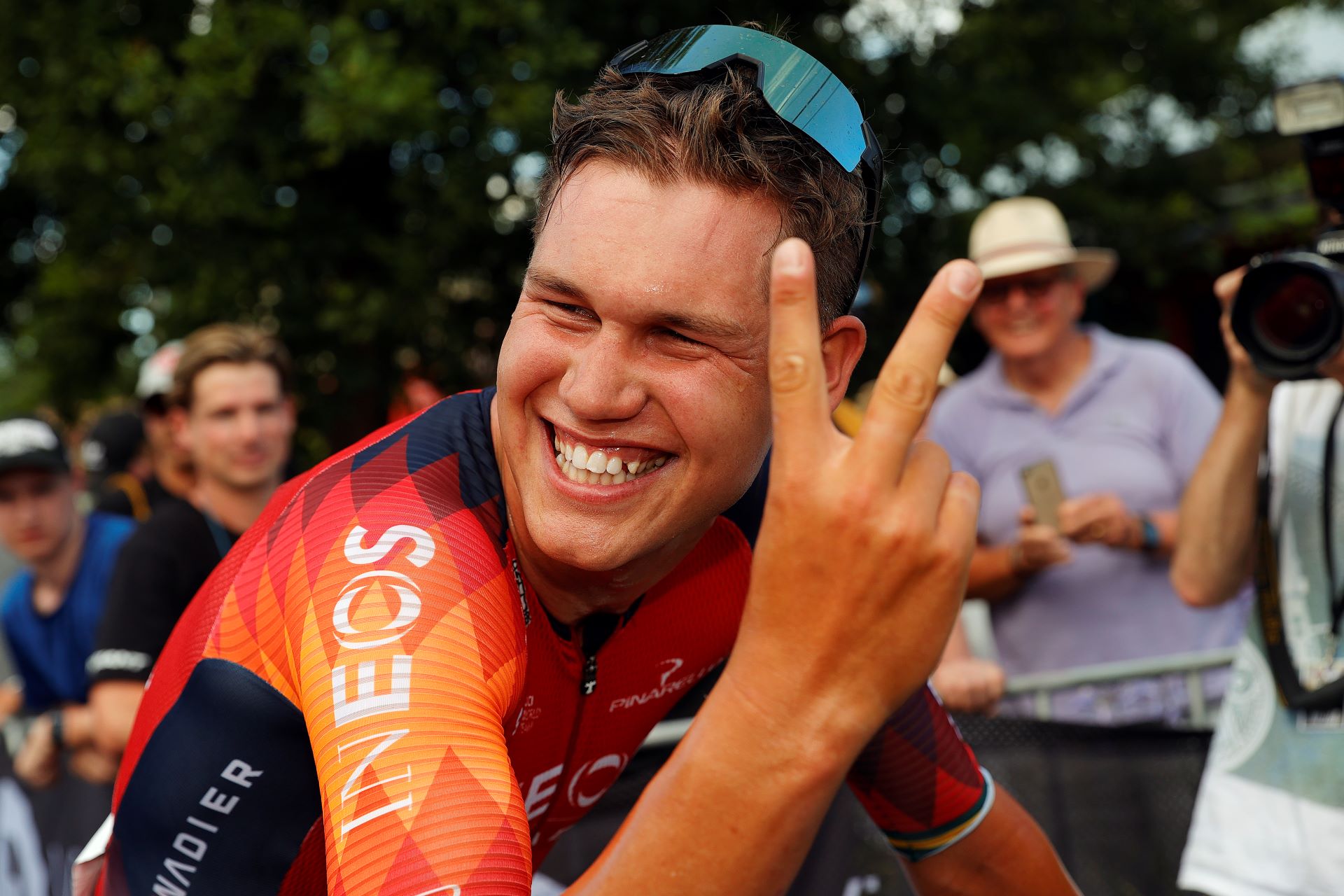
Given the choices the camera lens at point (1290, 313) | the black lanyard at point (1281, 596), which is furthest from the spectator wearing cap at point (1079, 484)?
the camera lens at point (1290, 313)

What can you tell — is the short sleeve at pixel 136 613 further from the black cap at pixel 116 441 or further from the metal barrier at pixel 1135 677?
the black cap at pixel 116 441

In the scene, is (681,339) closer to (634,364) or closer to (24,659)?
(634,364)

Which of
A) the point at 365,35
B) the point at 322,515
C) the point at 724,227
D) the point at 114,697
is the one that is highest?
the point at 365,35

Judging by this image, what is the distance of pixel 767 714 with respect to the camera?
4.29ft

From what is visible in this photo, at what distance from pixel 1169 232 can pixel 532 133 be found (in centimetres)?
819

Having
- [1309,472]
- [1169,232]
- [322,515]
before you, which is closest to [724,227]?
[322,515]

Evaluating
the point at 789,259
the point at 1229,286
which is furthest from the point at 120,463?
the point at 789,259

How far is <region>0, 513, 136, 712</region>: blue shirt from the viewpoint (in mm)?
4984

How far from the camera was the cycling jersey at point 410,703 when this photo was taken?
4.78ft

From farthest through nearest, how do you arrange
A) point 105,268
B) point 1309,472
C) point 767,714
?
point 105,268
point 1309,472
point 767,714

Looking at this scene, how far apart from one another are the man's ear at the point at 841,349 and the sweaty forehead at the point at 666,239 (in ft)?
0.86

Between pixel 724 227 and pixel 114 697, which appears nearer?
pixel 724 227

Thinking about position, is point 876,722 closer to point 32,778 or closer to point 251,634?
point 251,634

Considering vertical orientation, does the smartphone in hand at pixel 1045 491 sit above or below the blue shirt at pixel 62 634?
above
